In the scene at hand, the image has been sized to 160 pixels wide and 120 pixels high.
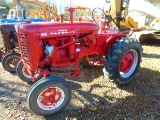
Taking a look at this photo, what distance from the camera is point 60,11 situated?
2.80m

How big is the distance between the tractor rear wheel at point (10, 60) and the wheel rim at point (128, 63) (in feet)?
8.59

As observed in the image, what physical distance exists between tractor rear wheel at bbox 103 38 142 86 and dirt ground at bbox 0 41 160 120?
0.70ft

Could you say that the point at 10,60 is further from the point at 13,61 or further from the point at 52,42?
the point at 52,42

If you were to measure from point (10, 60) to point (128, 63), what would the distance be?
2.94 meters

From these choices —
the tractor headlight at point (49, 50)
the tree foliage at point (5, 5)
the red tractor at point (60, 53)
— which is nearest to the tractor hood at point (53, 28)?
the red tractor at point (60, 53)

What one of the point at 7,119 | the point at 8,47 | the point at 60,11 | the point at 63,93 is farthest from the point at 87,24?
the point at 8,47

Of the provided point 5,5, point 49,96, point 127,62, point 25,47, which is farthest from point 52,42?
point 5,5

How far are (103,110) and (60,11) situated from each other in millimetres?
1724

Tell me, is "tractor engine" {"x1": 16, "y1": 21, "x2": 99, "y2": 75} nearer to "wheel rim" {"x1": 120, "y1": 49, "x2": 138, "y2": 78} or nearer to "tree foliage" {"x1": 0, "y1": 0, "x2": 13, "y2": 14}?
"wheel rim" {"x1": 120, "y1": 49, "x2": 138, "y2": 78}

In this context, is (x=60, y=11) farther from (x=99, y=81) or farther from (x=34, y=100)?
(x=99, y=81)

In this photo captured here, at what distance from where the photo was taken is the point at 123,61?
144 inches

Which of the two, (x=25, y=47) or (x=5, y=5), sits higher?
(x=5, y=5)

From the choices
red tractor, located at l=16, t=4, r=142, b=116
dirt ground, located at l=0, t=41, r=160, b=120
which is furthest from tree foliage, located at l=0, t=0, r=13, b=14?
red tractor, located at l=16, t=4, r=142, b=116

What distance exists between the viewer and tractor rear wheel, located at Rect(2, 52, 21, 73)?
4.54m
